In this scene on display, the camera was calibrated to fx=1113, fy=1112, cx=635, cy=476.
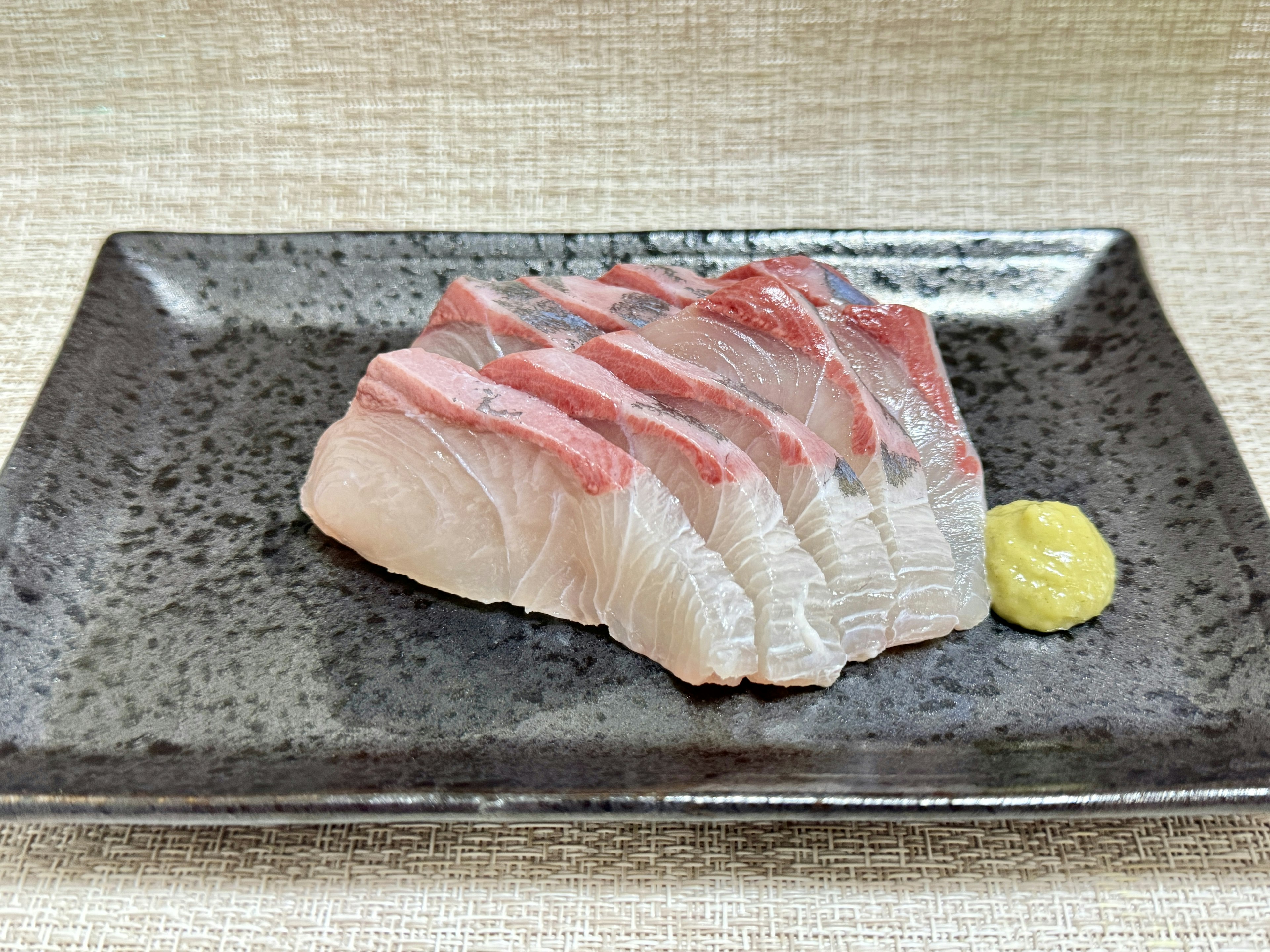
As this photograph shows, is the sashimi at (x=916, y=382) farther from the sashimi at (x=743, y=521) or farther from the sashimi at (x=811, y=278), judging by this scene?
the sashimi at (x=743, y=521)

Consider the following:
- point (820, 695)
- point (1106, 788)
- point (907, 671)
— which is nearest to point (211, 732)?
point (820, 695)

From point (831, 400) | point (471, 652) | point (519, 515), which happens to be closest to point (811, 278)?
point (831, 400)

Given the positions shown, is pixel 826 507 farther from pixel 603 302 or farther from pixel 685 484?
pixel 603 302

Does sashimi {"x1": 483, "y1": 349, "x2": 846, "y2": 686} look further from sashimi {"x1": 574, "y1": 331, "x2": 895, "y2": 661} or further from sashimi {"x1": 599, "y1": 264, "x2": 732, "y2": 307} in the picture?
sashimi {"x1": 599, "y1": 264, "x2": 732, "y2": 307}

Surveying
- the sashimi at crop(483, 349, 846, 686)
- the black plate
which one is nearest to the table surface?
the black plate

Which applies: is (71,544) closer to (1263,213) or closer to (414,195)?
(414,195)

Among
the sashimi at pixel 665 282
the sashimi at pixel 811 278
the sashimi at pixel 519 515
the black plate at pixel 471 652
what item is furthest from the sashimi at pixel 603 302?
the black plate at pixel 471 652
